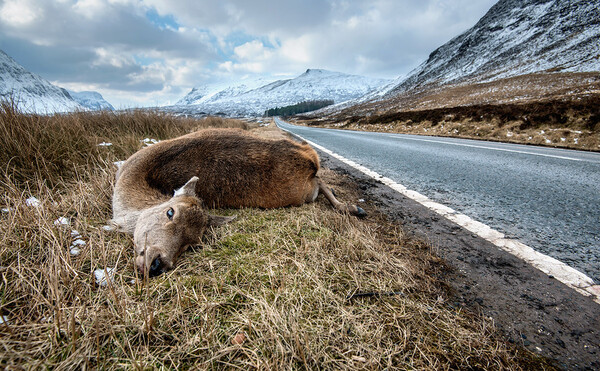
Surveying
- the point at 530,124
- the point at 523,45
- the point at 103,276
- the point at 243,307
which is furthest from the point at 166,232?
the point at 523,45

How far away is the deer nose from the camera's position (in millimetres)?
2018

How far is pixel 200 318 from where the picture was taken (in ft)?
4.97

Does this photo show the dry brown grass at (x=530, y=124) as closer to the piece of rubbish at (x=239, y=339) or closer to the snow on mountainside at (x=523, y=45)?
the piece of rubbish at (x=239, y=339)

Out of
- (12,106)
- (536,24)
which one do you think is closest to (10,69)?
(12,106)

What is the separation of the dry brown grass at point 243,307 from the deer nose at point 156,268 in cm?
12

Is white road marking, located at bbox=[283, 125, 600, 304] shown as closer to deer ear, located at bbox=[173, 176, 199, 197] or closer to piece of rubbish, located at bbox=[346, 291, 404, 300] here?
piece of rubbish, located at bbox=[346, 291, 404, 300]

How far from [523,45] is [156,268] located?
110 metres

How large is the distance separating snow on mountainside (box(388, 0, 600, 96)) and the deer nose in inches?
2551

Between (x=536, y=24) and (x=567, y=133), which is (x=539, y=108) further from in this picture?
(x=536, y=24)

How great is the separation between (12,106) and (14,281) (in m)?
4.15

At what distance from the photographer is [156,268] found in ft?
6.66

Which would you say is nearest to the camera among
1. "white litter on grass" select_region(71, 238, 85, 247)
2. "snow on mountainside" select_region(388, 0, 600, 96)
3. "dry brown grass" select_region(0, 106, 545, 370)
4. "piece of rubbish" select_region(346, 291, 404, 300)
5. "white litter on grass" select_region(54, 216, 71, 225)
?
"dry brown grass" select_region(0, 106, 545, 370)

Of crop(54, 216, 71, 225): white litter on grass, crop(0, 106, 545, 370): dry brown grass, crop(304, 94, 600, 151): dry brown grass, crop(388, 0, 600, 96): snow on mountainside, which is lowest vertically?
crop(304, 94, 600, 151): dry brown grass

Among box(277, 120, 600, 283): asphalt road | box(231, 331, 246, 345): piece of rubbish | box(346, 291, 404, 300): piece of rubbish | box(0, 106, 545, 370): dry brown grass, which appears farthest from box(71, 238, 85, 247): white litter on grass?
box(277, 120, 600, 283): asphalt road
